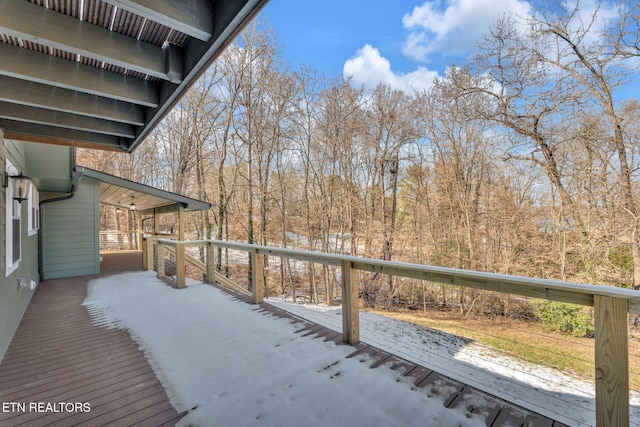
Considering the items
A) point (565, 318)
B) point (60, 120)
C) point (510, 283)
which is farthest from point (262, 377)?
point (565, 318)

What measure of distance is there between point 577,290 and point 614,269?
8042mm

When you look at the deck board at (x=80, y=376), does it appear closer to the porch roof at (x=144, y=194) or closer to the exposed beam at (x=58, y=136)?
the exposed beam at (x=58, y=136)

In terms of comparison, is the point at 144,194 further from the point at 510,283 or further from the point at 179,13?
the point at 510,283

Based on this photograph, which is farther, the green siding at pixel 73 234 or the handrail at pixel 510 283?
the green siding at pixel 73 234

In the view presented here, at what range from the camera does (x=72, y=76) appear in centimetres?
212

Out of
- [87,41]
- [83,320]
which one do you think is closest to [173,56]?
[87,41]

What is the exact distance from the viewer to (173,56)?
6.66 ft

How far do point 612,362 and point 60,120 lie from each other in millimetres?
4674

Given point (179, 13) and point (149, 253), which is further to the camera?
point (149, 253)

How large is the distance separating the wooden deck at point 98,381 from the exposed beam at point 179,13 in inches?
94.9

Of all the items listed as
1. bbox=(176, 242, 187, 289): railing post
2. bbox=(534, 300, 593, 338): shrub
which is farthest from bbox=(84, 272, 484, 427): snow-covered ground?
bbox=(534, 300, 593, 338): shrub

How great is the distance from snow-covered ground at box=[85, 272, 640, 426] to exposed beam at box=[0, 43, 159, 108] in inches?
92.5

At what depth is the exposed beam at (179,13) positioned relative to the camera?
149cm

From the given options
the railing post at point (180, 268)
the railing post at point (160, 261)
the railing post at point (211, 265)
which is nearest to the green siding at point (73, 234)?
→ the railing post at point (160, 261)
